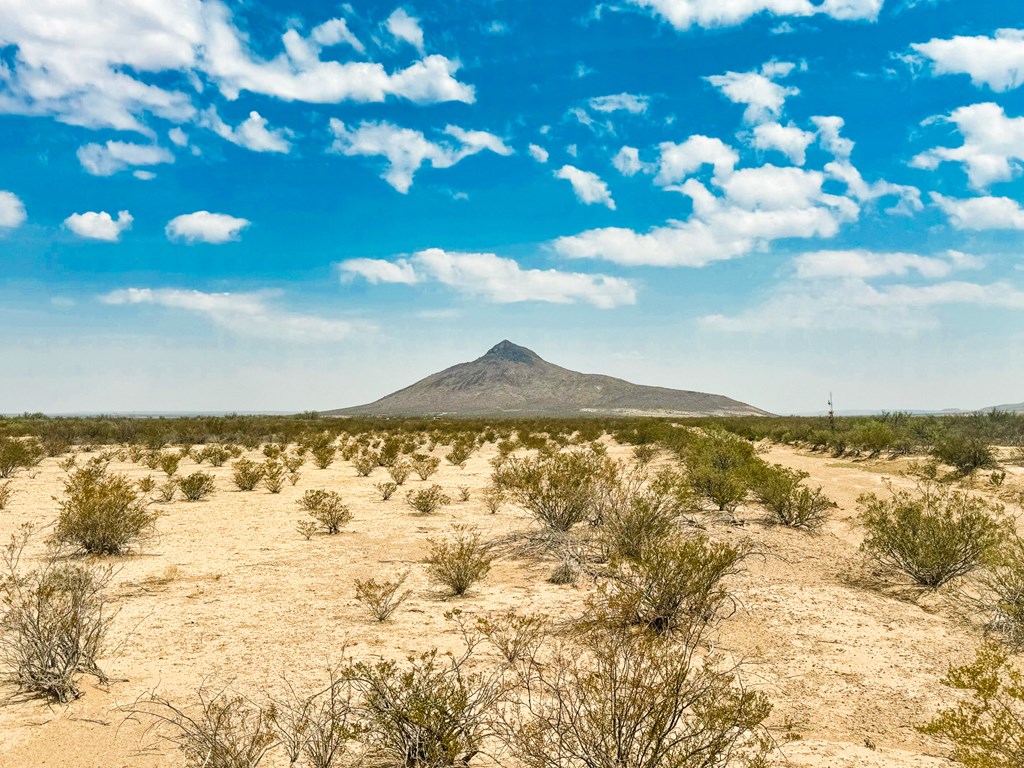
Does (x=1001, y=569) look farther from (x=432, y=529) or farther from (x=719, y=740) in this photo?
(x=432, y=529)

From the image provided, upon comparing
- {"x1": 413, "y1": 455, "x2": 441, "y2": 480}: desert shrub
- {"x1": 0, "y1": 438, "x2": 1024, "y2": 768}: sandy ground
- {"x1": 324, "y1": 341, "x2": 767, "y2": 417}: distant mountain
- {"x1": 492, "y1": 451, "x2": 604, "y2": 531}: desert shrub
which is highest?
{"x1": 324, "y1": 341, "x2": 767, "y2": 417}: distant mountain

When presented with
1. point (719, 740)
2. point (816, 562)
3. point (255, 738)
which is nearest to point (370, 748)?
point (255, 738)

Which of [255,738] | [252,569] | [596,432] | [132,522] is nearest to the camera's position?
[255,738]

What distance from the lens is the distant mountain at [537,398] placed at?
136 metres

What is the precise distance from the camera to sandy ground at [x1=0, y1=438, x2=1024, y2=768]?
16.4ft

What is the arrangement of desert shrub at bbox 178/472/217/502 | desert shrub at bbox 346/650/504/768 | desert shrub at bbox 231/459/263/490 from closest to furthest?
desert shrub at bbox 346/650/504/768 → desert shrub at bbox 178/472/217/502 → desert shrub at bbox 231/459/263/490

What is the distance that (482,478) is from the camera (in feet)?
71.2

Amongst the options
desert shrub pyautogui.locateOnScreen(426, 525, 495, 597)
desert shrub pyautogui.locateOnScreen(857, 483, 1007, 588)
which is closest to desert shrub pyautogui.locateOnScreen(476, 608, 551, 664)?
desert shrub pyautogui.locateOnScreen(426, 525, 495, 597)

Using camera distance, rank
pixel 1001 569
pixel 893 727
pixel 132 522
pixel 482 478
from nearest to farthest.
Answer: pixel 893 727 < pixel 1001 569 < pixel 132 522 < pixel 482 478

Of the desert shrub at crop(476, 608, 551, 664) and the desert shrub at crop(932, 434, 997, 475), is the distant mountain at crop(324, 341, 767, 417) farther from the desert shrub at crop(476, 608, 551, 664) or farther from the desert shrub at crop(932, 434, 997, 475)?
the desert shrub at crop(476, 608, 551, 664)

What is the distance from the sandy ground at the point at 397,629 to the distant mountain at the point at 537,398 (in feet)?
370

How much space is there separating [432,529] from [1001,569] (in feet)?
32.7

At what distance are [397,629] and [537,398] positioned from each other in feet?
529

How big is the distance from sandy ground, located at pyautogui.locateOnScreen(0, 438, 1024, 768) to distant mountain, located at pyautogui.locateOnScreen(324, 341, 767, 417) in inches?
4437
